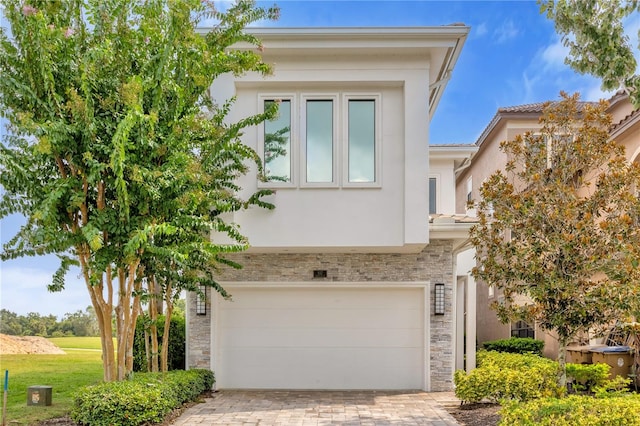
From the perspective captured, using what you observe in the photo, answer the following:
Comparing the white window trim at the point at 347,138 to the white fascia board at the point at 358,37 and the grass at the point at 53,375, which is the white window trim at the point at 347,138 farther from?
the grass at the point at 53,375

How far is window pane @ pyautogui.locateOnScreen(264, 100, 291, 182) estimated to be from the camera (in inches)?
388

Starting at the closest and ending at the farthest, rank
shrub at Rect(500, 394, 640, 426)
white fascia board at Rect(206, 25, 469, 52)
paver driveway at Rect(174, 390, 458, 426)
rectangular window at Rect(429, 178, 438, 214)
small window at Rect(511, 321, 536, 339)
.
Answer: shrub at Rect(500, 394, 640, 426) → paver driveway at Rect(174, 390, 458, 426) → white fascia board at Rect(206, 25, 469, 52) → rectangular window at Rect(429, 178, 438, 214) → small window at Rect(511, 321, 536, 339)

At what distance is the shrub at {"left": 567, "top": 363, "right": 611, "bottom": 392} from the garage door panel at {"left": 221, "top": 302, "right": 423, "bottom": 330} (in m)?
3.04

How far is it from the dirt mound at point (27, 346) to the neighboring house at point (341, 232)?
8.13m

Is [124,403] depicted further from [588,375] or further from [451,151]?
[451,151]

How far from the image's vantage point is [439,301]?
35.1ft

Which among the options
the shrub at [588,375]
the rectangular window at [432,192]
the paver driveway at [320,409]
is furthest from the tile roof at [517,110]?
the paver driveway at [320,409]

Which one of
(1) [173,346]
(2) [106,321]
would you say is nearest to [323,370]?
(1) [173,346]

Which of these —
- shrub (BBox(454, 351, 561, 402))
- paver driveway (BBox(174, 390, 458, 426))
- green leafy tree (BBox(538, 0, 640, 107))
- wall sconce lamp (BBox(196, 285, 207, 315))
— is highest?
green leafy tree (BBox(538, 0, 640, 107))

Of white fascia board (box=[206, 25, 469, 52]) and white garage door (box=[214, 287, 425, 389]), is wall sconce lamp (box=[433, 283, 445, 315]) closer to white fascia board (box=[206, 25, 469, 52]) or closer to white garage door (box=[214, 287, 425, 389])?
white garage door (box=[214, 287, 425, 389])

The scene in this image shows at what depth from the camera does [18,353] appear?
612 inches

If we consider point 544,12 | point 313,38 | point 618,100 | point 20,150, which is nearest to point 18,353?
point 20,150

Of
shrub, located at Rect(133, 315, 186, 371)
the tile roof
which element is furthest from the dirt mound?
the tile roof

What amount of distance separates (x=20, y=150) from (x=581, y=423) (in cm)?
827
